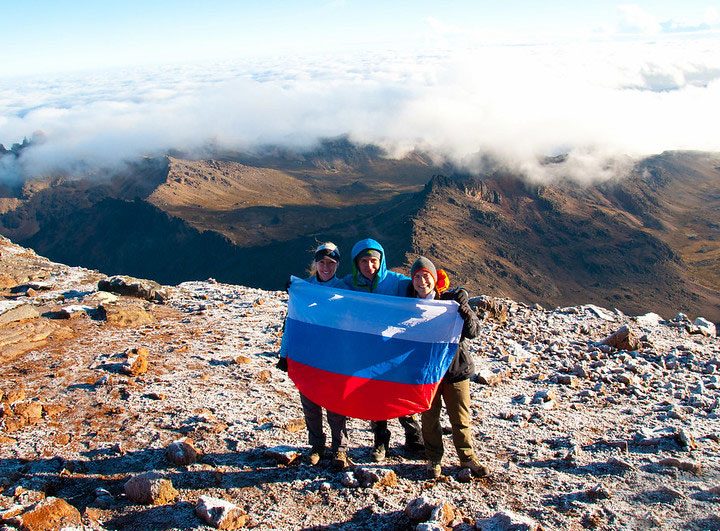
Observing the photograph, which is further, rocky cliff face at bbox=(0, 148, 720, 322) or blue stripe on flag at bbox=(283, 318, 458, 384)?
rocky cliff face at bbox=(0, 148, 720, 322)

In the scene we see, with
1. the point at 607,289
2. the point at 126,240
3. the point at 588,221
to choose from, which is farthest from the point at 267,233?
the point at 588,221

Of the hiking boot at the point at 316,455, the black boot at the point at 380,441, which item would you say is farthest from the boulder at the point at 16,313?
the black boot at the point at 380,441

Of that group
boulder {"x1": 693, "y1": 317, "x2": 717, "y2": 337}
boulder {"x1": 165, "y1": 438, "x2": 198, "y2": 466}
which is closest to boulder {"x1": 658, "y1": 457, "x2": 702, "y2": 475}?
boulder {"x1": 165, "y1": 438, "x2": 198, "y2": 466}

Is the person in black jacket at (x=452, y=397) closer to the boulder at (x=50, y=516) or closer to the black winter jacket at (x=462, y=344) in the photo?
the black winter jacket at (x=462, y=344)

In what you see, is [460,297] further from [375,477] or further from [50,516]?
[50,516]

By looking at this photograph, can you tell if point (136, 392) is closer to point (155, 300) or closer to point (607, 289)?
point (155, 300)

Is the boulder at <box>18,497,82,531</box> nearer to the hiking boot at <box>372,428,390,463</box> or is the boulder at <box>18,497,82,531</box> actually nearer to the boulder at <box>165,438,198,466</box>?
the boulder at <box>165,438,198,466</box>

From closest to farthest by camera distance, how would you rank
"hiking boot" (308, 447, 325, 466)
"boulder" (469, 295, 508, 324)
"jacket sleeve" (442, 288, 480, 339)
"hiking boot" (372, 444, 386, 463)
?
"jacket sleeve" (442, 288, 480, 339) → "hiking boot" (308, 447, 325, 466) → "hiking boot" (372, 444, 386, 463) → "boulder" (469, 295, 508, 324)

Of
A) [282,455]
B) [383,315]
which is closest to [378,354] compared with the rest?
[383,315]
